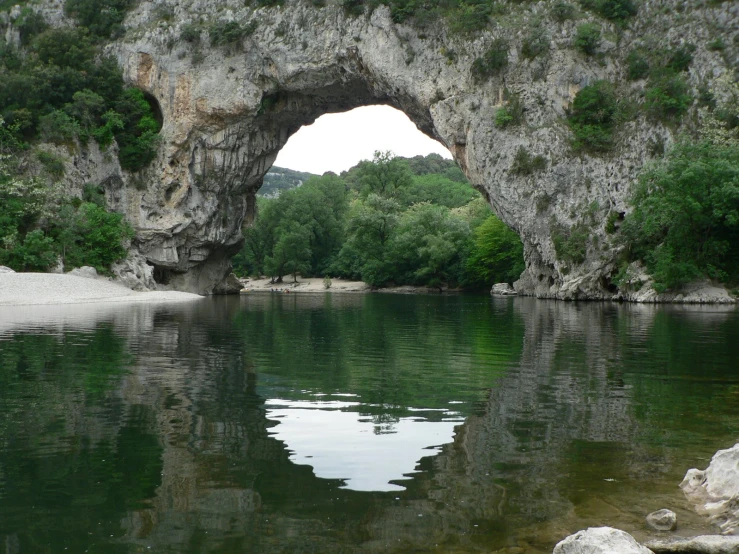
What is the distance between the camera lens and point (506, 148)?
1900 inches

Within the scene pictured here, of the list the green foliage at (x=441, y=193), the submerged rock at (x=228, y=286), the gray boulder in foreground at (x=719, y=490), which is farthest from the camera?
the green foliage at (x=441, y=193)

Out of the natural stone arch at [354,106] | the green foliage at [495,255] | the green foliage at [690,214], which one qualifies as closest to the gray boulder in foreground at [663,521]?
the green foliage at [690,214]

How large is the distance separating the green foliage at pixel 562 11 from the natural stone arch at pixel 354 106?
0.57 meters

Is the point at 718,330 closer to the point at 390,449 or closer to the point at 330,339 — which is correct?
the point at 330,339

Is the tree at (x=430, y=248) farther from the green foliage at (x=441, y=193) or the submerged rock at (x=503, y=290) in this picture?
the green foliage at (x=441, y=193)

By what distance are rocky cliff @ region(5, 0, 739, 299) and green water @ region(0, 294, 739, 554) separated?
106 ft

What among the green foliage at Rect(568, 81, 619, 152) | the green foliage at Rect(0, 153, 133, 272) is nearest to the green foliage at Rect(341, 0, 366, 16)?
the green foliage at Rect(568, 81, 619, 152)

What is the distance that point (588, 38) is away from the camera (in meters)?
46.7

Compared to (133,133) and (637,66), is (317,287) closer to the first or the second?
(133,133)

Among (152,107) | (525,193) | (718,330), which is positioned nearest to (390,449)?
(718,330)

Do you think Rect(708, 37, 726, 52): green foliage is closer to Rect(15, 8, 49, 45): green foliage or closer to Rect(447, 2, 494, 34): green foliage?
Rect(447, 2, 494, 34): green foliage

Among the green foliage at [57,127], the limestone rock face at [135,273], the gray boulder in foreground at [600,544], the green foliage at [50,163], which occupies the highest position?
the green foliage at [57,127]

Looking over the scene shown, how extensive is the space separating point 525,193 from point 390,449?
42.5 m

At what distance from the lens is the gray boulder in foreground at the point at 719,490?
5645 mm
